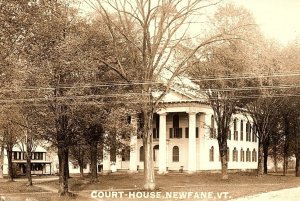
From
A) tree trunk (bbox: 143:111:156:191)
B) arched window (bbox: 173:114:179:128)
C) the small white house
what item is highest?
arched window (bbox: 173:114:179:128)

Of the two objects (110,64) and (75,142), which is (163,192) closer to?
(75,142)

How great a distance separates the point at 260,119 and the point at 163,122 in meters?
14.3

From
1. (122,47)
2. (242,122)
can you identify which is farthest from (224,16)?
(242,122)

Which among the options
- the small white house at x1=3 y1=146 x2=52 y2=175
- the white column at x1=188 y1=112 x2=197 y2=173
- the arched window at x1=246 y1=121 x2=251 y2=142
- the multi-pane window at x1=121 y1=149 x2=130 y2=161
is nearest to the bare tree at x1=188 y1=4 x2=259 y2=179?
the multi-pane window at x1=121 y1=149 x2=130 y2=161

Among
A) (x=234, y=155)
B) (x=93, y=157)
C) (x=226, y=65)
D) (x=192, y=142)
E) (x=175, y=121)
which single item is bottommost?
→ (x=234, y=155)

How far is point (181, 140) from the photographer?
6538cm


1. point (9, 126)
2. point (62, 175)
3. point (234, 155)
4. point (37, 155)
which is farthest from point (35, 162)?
point (62, 175)

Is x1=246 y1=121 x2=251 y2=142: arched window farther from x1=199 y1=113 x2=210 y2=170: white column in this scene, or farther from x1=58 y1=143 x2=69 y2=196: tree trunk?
x1=58 y1=143 x2=69 y2=196: tree trunk

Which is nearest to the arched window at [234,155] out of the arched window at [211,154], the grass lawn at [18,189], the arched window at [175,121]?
the arched window at [211,154]

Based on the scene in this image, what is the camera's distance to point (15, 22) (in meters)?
23.0

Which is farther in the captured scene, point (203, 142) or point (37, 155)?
point (37, 155)

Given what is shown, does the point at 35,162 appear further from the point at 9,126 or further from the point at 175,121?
the point at 9,126

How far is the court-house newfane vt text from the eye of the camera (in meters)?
60.5

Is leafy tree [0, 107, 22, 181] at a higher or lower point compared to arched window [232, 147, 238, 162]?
higher
